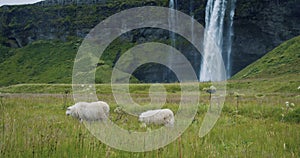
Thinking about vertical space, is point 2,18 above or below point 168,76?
above

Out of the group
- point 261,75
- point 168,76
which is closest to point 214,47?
point 168,76

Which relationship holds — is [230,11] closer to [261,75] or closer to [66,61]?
[261,75]

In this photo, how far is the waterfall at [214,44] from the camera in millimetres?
80688

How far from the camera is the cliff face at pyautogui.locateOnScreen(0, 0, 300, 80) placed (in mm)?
86125

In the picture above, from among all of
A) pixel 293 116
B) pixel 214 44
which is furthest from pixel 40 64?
pixel 293 116

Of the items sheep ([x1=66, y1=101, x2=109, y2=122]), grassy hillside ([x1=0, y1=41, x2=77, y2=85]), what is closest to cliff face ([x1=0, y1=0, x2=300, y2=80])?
grassy hillside ([x1=0, y1=41, x2=77, y2=85])

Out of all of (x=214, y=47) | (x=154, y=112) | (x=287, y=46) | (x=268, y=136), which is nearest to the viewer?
(x=268, y=136)

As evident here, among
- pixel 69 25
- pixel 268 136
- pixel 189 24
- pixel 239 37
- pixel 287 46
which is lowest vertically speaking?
pixel 268 136

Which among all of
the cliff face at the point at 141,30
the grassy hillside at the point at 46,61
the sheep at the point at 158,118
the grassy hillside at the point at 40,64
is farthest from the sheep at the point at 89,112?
the grassy hillside at the point at 40,64

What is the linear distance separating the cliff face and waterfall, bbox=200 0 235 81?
6.46 m

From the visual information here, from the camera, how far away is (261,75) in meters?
51.4

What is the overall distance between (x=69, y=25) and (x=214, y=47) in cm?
7187

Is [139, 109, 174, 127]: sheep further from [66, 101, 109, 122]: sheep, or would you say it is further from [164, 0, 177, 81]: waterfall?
[164, 0, 177, 81]: waterfall

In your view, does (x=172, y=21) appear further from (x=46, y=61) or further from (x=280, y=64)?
(x=280, y=64)
